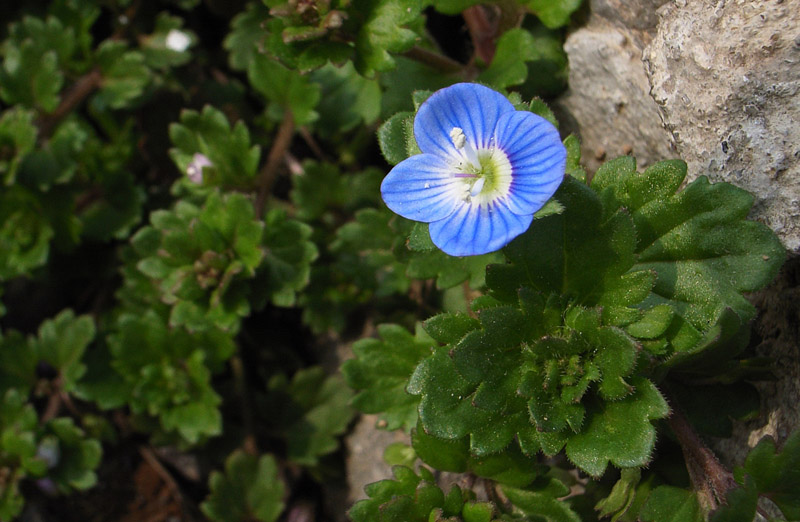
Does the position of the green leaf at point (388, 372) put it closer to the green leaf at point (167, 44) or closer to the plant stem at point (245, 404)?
the plant stem at point (245, 404)

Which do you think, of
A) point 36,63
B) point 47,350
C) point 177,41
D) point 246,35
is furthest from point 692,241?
point 36,63

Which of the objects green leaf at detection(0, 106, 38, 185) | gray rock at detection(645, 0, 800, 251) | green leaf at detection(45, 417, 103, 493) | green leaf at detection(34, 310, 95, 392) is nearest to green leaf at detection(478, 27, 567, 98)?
gray rock at detection(645, 0, 800, 251)

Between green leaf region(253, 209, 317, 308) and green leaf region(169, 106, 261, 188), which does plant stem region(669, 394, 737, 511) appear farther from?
green leaf region(169, 106, 261, 188)

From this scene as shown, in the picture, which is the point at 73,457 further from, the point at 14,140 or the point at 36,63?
the point at 36,63

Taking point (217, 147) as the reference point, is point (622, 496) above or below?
above

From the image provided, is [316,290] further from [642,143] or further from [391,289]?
[642,143]

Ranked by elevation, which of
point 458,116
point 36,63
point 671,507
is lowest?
point 36,63
